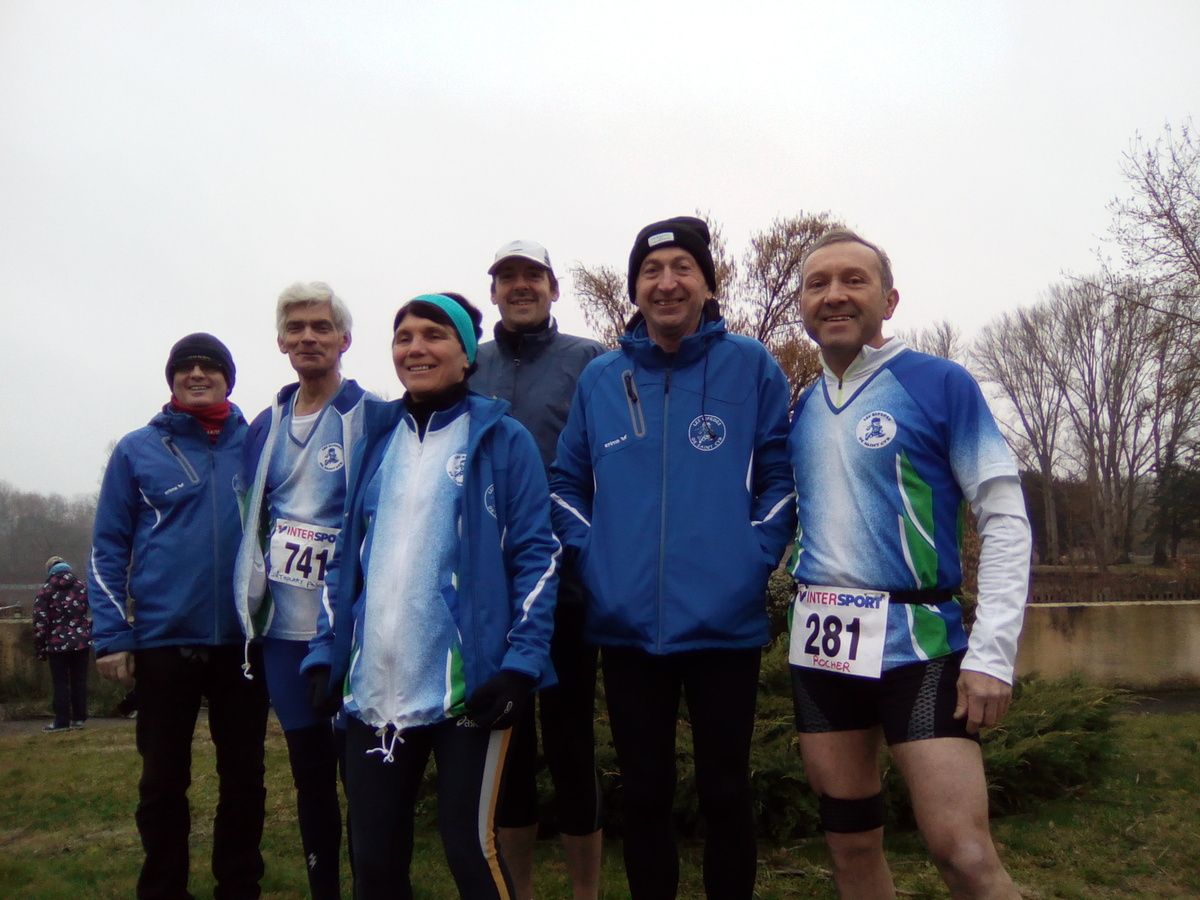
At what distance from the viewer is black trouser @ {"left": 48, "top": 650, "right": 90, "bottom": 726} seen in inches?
387

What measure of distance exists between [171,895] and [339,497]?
5.22 ft

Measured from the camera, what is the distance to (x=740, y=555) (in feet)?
8.11

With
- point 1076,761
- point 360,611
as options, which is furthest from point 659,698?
point 1076,761

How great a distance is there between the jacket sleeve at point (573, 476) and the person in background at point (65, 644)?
9.04 meters

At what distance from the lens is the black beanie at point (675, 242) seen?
273 centimetres

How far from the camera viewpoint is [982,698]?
2.16 m

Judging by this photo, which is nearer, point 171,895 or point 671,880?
point 671,880

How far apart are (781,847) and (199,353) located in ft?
11.0

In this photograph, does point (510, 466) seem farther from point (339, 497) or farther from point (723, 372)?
point (339, 497)

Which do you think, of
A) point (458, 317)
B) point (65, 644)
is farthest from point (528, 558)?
point (65, 644)

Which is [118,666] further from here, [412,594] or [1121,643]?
[1121,643]

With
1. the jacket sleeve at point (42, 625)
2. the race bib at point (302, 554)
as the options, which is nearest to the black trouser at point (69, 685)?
the jacket sleeve at point (42, 625)

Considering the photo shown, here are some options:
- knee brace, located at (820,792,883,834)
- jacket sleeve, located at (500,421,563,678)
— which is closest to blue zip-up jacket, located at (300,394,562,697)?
jacket sleeve, located at (500,421,563,678)

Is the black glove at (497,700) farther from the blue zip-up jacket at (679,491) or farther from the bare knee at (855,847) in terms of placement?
the bare knee at (855,847)
